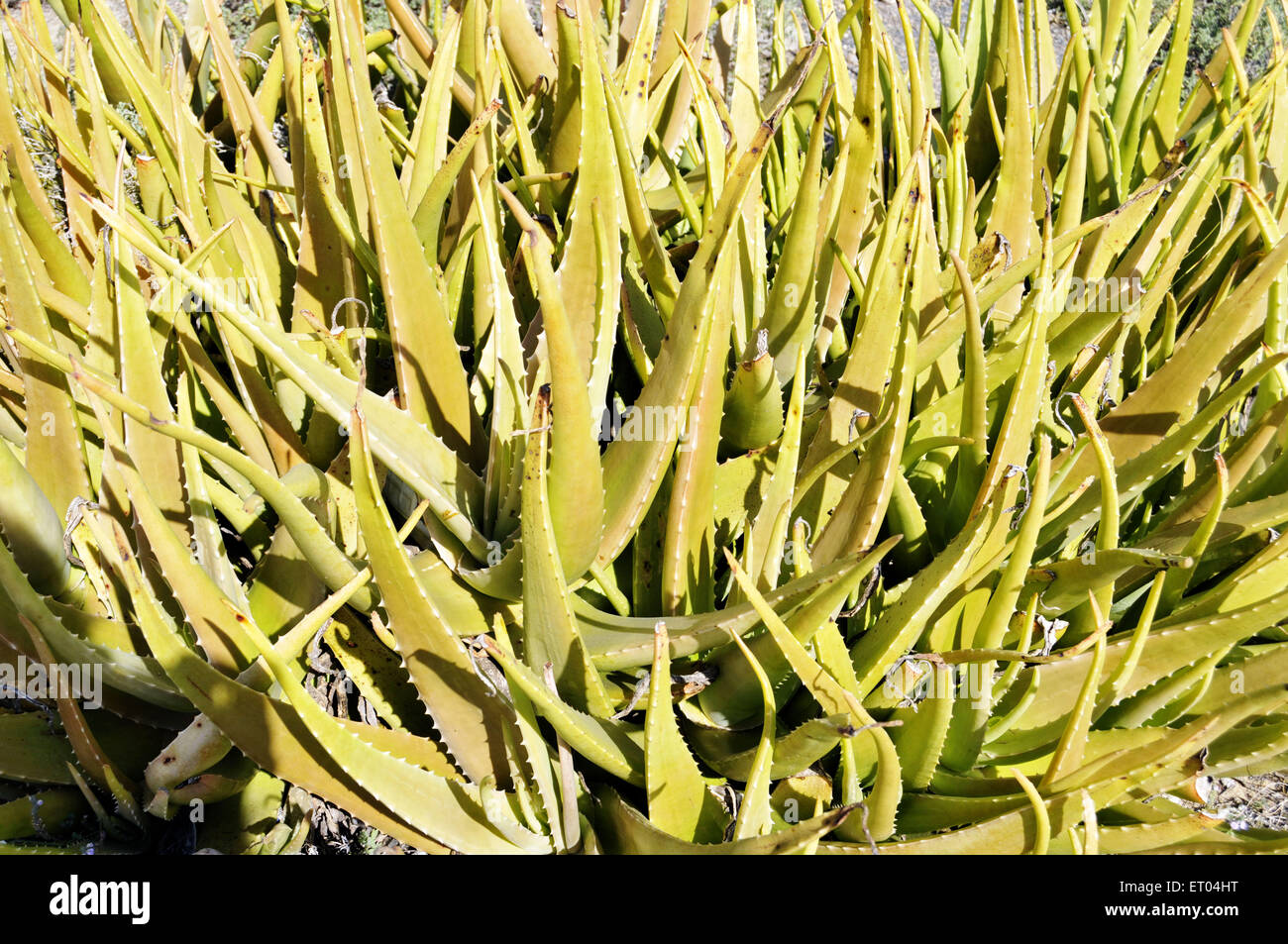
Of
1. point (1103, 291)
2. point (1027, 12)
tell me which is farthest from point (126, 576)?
point (1027, 12)

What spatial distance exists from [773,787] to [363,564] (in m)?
0.45

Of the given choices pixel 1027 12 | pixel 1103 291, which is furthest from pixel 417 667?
pixel 1027 12

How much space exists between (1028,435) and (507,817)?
24.4 inches

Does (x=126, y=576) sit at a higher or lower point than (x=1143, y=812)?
higher

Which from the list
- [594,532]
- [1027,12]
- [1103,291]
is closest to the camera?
[594,532]

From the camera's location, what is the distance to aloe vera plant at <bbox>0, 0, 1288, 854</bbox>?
31.0 inches

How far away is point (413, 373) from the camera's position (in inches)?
38.2

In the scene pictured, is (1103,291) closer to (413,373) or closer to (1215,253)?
(1215,253)

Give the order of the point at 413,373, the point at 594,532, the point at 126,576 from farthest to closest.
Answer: the point at 413,373 → the point at 594,532 → the point at 126,576

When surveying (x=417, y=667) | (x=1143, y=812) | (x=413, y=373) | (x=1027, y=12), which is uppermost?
(x=1027, y=12)

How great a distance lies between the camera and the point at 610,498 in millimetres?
910

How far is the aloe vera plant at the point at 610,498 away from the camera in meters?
0.79

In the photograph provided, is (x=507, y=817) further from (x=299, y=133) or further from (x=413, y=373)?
(x=299, y=133)

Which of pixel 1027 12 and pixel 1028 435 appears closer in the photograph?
pixel 1028 435
